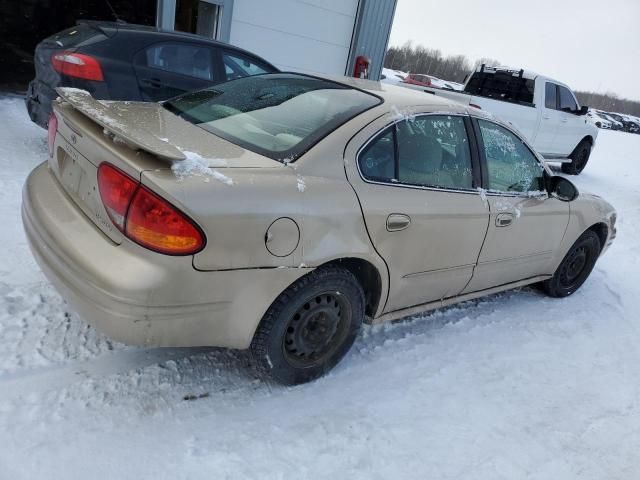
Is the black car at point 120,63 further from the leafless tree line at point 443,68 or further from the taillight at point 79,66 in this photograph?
the leafless tree line at point 443,68

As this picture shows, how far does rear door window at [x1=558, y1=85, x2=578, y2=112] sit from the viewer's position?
9.97m

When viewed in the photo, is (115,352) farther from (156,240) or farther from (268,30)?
(268,30)

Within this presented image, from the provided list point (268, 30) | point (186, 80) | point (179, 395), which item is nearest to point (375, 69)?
point (268, 30)

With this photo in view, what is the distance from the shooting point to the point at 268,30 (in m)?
8.93

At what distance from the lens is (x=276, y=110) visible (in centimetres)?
283

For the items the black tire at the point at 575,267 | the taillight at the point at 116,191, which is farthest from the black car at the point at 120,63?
the black tire at the point at 575,267

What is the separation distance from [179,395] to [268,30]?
7.84m

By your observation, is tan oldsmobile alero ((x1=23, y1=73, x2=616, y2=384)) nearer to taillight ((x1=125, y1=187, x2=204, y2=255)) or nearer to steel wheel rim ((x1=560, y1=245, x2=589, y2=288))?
taillight ((x1=125, y1=187, x2=204, y2=255))

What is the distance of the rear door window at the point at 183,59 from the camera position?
5254mm

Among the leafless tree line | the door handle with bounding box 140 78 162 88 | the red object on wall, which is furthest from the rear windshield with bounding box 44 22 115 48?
the leafless tree line

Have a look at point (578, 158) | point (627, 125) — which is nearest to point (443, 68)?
point (627, 125)

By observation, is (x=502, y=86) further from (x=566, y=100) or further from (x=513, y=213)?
(x=513, y=213)

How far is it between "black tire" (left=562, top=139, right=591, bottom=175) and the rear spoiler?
1069 cm

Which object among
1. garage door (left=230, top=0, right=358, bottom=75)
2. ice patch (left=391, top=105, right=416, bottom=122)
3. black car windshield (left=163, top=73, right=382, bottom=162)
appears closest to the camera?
black car windshield (left=163, top=73, right=382, bottom=162)
